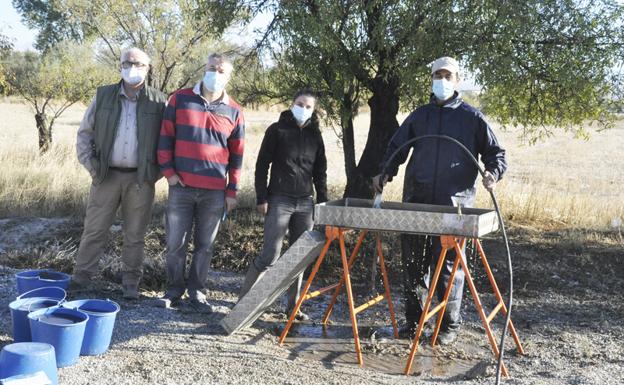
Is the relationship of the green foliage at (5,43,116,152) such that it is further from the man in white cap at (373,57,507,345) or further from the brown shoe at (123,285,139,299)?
the man in white cap at (373,57,507,345)

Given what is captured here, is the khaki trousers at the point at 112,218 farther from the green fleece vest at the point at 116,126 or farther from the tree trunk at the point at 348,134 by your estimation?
the tree trunk at the point at 348,134

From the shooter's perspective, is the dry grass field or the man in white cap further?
the dry grass field

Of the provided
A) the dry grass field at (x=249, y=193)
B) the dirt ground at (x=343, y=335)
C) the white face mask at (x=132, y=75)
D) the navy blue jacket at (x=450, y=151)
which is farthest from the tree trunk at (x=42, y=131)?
the navy blue jacket at (x=450, y=151)

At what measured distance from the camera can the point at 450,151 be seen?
18.2ft

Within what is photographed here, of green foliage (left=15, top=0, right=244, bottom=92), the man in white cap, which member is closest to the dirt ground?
the man in white cap

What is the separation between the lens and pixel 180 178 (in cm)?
595

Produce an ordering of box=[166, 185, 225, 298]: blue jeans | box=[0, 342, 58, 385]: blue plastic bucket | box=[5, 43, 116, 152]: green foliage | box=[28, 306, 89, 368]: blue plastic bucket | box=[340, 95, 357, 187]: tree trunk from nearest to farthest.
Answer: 1. box=[0, 342, 58, 385]: blue plastic bucket
2. box=[28, 306, 89, 368]: blue plastic bucket
3. box=[166, 185, 225, 298]: blue jeans
4. box=[340, 95, 357, 187]: tree trunk
5. box=[5, 43, 116, 152]: green foliage

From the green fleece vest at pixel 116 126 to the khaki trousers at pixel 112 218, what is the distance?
116 millimetres

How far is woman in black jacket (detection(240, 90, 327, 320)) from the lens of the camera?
19.4 ft

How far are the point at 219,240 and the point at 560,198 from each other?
600 cm

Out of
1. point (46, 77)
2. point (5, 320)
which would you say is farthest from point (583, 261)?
point (46, 77)

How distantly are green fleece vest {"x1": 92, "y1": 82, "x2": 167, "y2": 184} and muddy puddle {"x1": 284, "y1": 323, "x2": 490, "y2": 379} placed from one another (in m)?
1.84

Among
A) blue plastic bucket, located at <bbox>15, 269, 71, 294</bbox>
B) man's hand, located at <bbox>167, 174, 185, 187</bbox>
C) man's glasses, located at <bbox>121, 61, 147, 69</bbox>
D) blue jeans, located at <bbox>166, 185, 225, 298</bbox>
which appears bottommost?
blue plastic bucket, located at <bbox>15, 269, 71, 294</bbox>

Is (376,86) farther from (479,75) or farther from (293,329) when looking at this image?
(293,329)
